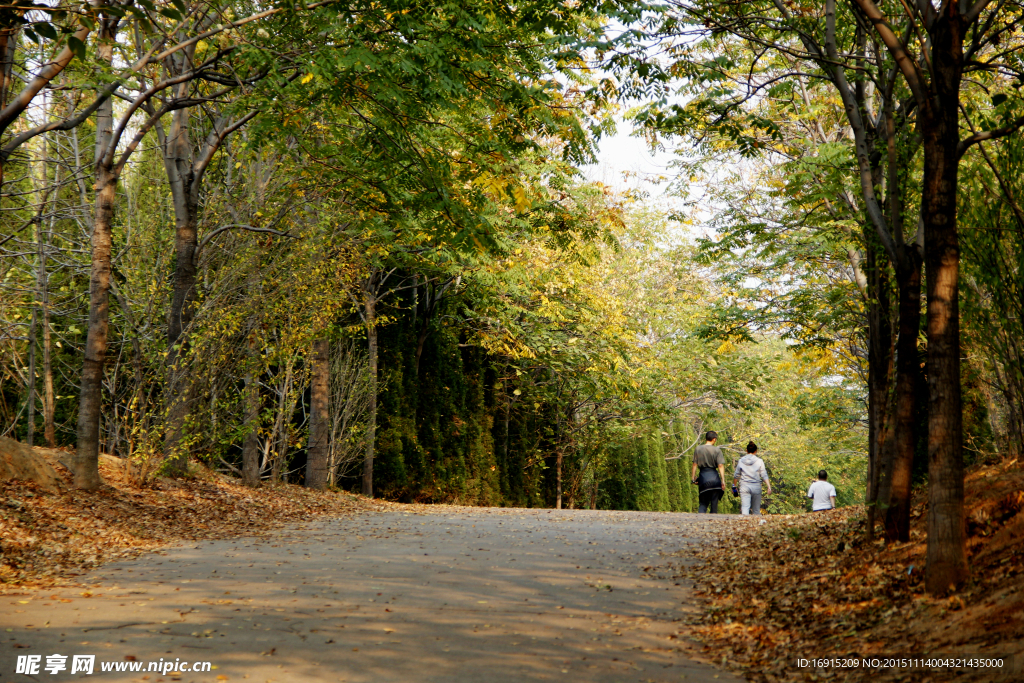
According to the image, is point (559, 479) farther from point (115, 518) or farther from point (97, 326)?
point (115, 518)

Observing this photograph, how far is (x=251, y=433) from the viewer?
15734mm

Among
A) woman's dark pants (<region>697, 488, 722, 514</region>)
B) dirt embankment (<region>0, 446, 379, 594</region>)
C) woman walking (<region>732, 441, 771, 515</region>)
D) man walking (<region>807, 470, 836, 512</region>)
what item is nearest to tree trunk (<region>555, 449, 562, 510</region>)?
woman's dark pants (<region>697, 488, 722, 514</region>)

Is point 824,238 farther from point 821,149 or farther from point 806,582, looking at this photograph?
point 806,582

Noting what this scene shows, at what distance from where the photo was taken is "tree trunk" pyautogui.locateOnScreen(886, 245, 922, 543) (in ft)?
25.7

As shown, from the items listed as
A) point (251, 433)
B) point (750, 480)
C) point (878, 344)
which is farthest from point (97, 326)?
point (750, 480)

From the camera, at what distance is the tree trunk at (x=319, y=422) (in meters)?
18.1

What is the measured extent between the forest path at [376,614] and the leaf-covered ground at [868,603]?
1.52ft

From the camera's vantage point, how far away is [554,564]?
9.42 meters

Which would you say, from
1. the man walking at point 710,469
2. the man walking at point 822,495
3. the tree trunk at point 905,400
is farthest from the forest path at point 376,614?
the man walking at point 822,495

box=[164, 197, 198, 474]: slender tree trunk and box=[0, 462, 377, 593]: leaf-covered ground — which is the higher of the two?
box=[164, 197, 198, 474]: slender tree trunk

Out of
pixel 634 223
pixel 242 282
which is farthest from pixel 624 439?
pixel 242 282

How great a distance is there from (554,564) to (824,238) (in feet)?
23.0

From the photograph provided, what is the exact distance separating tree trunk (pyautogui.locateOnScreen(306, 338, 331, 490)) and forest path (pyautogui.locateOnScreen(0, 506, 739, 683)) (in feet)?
23.7

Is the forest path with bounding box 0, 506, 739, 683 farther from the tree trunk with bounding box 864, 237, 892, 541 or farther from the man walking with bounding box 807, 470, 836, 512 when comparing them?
the man walking with bounding box 807, 470, 836, 512
